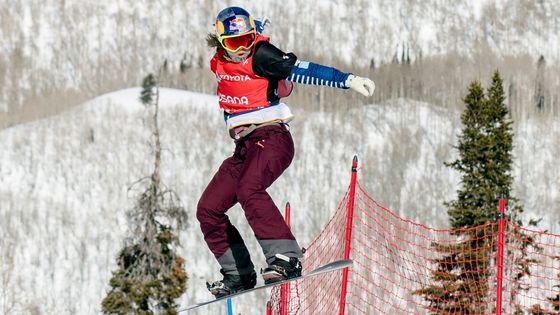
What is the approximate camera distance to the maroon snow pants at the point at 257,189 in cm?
761

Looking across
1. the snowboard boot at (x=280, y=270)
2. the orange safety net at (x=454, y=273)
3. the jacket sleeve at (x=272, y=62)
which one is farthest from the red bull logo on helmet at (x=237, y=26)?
the orange safety net at (x=454, y=273)

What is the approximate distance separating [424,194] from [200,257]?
30604mm

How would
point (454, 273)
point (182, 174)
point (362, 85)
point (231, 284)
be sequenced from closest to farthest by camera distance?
point (362, 85)
point (231, 284)
point (454, 273)
point (182, 174)

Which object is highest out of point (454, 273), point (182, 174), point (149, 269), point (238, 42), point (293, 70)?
point (182, 174)

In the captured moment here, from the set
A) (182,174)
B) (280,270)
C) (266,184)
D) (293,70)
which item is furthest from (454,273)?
(182,174)

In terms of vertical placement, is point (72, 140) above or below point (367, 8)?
below

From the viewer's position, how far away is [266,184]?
768 cm

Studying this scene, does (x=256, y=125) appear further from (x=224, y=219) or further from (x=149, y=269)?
(x=149, y=269)

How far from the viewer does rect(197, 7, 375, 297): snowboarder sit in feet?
24.4

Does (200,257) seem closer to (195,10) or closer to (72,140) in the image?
(72,140)

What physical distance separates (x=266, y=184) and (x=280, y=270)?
0.61 m

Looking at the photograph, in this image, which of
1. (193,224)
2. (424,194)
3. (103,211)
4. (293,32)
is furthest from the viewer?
(293,32)

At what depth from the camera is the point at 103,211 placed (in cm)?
8975

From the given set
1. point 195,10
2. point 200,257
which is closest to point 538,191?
point 200,257
